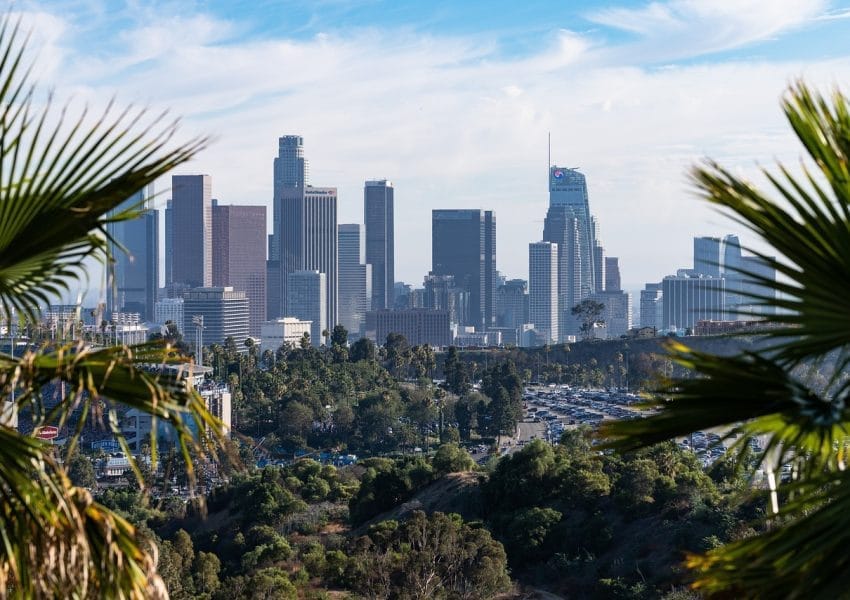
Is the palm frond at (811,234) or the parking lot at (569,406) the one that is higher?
the palm frond at (811,234)

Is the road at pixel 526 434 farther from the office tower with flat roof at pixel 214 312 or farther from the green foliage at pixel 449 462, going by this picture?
the office tower with flat roof at pixel 214 312

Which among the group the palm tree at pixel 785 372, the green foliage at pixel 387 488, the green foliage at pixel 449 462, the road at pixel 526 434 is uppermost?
the palm tree at pixel 785 372

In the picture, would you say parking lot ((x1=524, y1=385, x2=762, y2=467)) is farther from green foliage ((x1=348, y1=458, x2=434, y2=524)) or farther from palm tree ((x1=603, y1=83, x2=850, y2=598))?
palm tree ((x1=603, y1=83, x2=850, y2=598))

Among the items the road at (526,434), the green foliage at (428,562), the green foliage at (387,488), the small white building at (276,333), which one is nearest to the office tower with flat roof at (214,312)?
the small white building at (276,333)

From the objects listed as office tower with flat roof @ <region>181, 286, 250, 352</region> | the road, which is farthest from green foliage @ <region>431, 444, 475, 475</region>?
office tower with flat roof @ <region>181, 286, 250, 352</region>

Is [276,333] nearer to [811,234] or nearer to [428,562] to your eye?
[428,562]

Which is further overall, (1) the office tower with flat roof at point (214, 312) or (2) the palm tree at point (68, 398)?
(1) the office tower with flat roof at point (214, 312)

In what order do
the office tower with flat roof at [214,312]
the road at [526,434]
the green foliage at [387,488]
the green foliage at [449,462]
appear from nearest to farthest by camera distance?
the green foliage at [387,488]
the green foliage at [449,462]
the road at [526,434]
the office tower with flat roof at [214,312]

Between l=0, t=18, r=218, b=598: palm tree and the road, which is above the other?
l=0, t=18, r=218, b=598: palm tree
